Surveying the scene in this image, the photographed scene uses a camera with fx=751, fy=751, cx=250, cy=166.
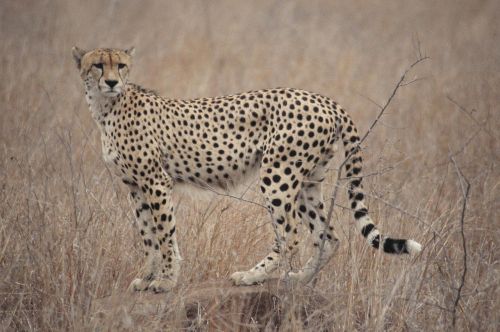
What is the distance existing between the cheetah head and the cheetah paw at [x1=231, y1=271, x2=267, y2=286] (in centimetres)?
110

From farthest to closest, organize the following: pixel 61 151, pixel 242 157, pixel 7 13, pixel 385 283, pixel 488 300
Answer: pixel 7 13 < pixel 61 151 < pixel 242 157 < pixel 385 283 < pixel 488 300

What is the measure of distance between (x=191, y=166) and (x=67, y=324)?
1.07m

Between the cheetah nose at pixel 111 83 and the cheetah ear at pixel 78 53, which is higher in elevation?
the cheetah ear at pixel 78 53

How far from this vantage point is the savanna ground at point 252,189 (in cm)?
359

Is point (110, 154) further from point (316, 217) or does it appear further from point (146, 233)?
point (316, 217)

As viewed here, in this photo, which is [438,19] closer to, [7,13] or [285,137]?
[7,13]

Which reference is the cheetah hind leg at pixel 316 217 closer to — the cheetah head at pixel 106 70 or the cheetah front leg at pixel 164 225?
the cheetah front leg at pixel 164 225

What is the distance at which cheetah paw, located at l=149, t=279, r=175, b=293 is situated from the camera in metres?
3.75

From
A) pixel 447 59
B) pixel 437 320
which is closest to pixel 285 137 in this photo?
pixel 437 320

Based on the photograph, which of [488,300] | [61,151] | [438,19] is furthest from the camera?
[438,19]

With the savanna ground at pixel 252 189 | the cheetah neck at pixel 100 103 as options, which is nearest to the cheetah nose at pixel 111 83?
the cheetah neck at pixel 100 103

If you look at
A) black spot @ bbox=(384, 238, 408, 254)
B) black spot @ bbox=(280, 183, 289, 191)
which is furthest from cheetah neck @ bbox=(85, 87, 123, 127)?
black spot @ bbox=(384, 238, 408, 254)

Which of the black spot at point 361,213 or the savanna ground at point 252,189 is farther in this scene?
the black spot at point 361,213

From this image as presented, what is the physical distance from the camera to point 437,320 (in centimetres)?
353
